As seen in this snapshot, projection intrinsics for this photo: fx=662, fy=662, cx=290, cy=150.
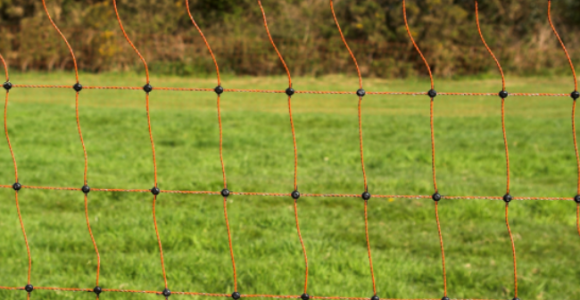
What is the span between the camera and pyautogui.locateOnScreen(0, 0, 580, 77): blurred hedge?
1603 centimetres

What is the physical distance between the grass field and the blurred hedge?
562 centimetres

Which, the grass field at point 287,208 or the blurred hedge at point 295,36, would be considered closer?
the grass field at point 287,208

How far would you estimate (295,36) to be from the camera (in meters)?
19.8

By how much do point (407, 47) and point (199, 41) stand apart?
554cm

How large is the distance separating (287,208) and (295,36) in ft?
50.2

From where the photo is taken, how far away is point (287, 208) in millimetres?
4934

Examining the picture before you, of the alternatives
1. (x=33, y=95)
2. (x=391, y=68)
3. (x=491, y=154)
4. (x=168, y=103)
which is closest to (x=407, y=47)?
(x=391, y=68)

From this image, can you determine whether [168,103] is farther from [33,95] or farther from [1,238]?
[1,238]

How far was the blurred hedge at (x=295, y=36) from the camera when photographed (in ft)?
52.6

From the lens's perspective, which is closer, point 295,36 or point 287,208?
point 287,208

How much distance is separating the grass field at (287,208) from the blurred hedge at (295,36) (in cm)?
562

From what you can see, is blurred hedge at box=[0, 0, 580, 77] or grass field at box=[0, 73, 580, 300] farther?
blurred hedge at box=[0, 0, 580, 77]

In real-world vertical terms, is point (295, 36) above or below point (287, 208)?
above

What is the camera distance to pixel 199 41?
17.4 meters
